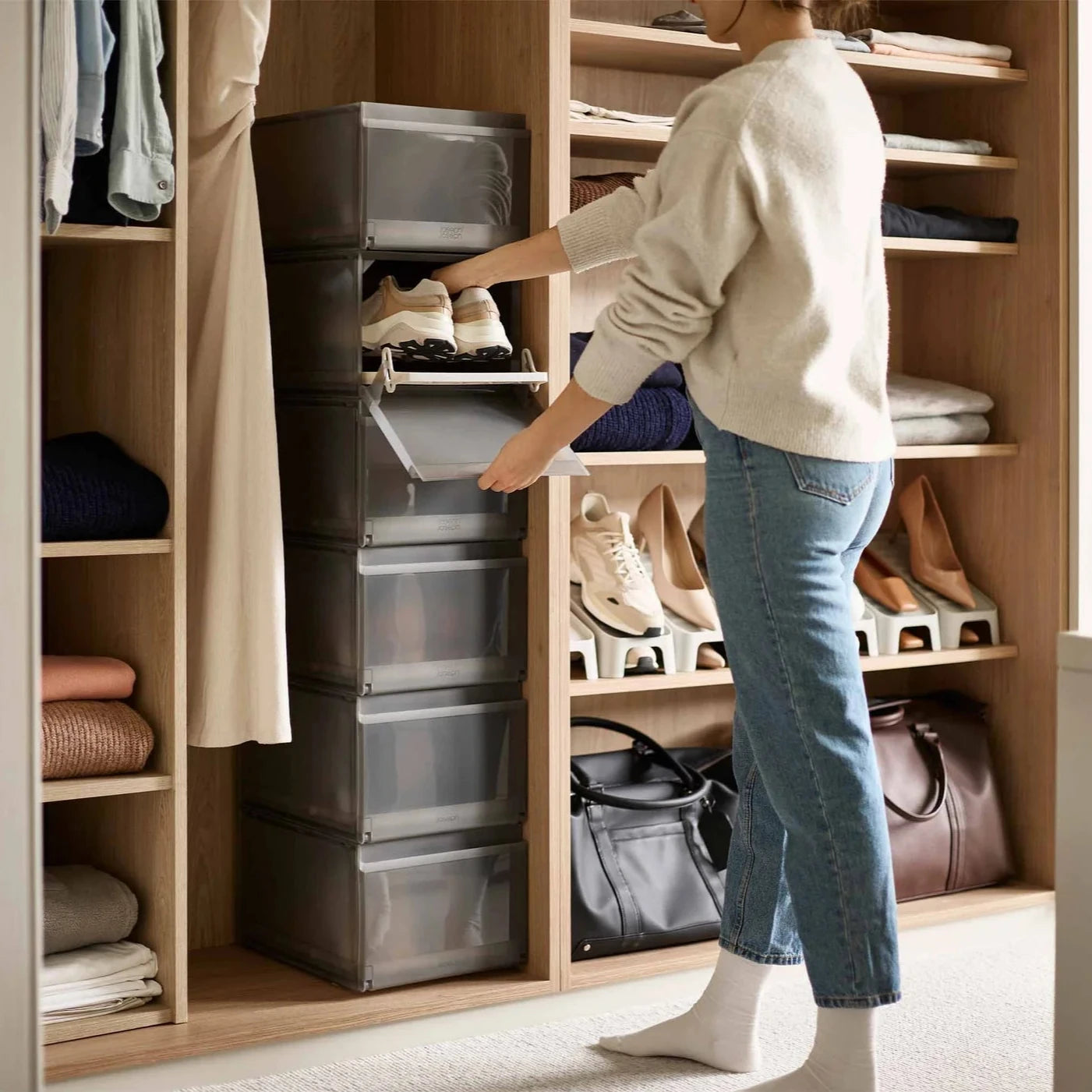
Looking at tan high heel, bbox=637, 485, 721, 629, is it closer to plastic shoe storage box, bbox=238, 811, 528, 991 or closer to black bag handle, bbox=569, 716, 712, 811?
black bag handle, bbox=569, 716, 712, 811

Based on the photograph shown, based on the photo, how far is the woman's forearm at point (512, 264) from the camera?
202cm

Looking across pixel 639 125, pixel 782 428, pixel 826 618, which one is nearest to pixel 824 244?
pixel 782 428

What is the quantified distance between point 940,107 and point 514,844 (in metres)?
1.62

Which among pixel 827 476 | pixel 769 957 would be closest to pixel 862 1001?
pixel 769 957

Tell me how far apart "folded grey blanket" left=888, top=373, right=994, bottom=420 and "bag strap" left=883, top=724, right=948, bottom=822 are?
547 millimetres

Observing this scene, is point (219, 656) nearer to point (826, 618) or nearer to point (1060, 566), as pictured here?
point (826, 618)

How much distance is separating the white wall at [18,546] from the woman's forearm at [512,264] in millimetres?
782

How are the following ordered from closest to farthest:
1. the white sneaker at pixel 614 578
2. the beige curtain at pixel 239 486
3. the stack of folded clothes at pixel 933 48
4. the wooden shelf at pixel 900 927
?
the beige curtain at pixel 239 486, the wooden shelf at pixel 900 927, the white sneaker at pixel 614 578, the stack of folded clothes at pixel 933 48

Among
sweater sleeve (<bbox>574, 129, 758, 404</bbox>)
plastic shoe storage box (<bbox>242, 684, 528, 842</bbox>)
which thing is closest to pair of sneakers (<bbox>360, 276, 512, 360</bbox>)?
sweater sleeve (<bbox>574, 129, 758, 404</bbox>)

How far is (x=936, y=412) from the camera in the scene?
2.79 metres

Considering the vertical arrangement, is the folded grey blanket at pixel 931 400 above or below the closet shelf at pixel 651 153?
below

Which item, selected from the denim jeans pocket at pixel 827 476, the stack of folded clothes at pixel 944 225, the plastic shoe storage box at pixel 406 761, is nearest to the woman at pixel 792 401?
the denim jeans pocket at pixel 827 476

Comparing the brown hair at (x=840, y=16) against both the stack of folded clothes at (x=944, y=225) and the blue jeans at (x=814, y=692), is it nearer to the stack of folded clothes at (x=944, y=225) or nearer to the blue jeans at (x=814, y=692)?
the stack of folded clothes at (x=944, y=225)

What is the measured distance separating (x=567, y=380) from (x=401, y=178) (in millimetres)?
359
